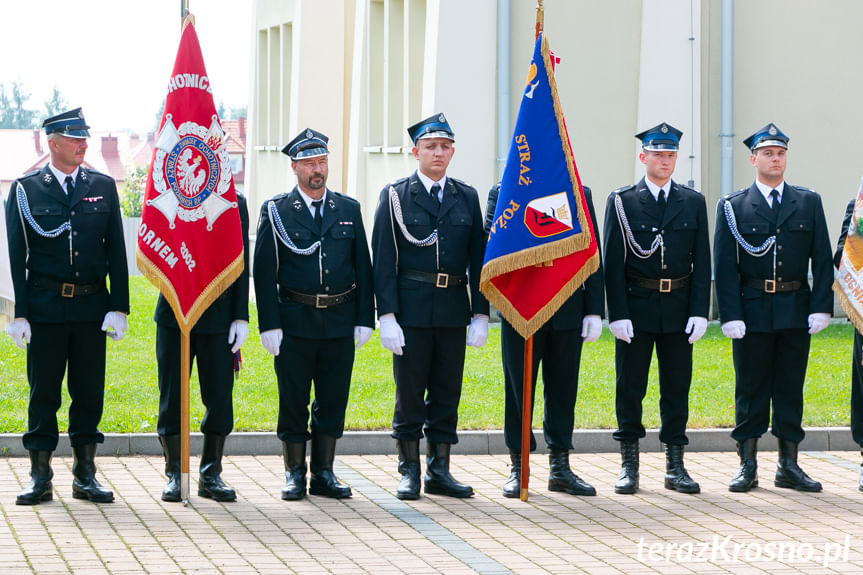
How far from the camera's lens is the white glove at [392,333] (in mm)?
8000

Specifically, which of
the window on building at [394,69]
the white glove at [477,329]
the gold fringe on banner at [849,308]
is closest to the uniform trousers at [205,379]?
the white glove at [477,329]

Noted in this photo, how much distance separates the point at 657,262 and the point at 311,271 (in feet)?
7.11

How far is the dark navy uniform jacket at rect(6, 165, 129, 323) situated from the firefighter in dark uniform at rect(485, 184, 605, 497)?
95.8 inches

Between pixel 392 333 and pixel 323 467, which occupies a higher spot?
pixel 392 333

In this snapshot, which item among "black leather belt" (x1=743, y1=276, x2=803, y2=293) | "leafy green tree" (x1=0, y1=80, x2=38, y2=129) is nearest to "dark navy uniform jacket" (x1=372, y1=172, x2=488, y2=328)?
"black leather belt" (x1=743, y1=276, x2=803, y2=293)

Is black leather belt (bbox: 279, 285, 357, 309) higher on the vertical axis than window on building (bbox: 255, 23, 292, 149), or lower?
lower

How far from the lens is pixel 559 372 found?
8289 millimetres

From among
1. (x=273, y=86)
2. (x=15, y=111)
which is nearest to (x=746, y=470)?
(x=273, y=86)

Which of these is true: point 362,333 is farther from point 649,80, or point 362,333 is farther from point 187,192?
point 649,80

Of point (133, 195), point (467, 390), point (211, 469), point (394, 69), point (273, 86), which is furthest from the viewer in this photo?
point (133, 195)

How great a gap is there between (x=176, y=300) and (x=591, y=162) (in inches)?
385

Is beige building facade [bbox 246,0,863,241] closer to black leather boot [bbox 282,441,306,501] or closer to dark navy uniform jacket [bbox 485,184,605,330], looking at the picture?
dark navy uniform jacket [bbox 485,184,605,330]

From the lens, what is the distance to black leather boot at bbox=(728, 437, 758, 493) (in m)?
8.30

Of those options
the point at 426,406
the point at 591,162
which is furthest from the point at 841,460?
the point at 591,162
